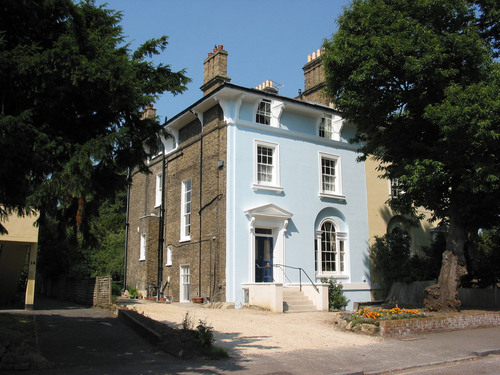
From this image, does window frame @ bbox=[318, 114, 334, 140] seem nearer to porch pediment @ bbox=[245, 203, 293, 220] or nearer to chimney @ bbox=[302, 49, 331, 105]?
chimney @ bbox=[302, 49, 331, 105]

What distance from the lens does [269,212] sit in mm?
19625

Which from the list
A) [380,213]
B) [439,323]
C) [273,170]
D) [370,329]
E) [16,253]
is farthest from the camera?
[380,213]

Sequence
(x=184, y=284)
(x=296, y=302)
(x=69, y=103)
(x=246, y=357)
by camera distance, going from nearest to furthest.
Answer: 1. (x=69, y=103)
2. (x=246, y=357)
3. (x=296, y=302)
4. (x=184, y=284)

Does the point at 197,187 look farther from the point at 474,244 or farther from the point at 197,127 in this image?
the point at 474,244

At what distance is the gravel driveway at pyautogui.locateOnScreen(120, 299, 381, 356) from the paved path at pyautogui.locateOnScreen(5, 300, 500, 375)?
0.62m

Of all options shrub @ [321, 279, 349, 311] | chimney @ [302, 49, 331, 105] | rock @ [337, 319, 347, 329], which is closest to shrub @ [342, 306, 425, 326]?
rock @ [337, 319, 347, 329]

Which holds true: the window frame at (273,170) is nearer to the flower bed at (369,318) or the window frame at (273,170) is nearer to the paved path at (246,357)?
the flower bed at (369,318)

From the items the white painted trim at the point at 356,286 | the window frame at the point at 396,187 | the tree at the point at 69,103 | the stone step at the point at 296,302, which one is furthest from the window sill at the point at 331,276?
the tree at the point at 69,103

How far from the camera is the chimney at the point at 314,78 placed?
25.1m

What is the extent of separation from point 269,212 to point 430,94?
7.84 meters

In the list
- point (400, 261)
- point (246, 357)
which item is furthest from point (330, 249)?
point (246, 357)

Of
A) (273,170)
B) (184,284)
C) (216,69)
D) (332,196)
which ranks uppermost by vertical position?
(216,69)

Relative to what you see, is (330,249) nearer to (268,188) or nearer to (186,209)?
(268,188)

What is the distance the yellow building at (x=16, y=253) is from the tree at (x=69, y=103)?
9.31 meters
